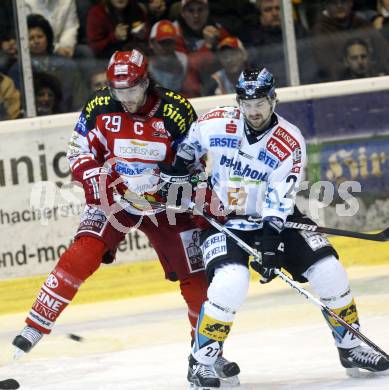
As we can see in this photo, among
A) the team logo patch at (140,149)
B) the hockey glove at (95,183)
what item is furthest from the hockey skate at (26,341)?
the team logo patch at (140,149)

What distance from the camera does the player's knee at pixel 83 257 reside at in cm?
474

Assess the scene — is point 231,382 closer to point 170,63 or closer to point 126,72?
point 126,72

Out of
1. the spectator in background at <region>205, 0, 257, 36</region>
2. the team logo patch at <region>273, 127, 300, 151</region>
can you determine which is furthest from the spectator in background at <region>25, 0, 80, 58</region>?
the team logo patch at <region>273, 127, 300, 151</region>

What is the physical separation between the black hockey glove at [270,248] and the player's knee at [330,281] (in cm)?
15

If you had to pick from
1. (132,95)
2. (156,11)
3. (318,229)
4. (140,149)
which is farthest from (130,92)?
(156,11)

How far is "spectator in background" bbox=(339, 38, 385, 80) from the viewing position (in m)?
7.57

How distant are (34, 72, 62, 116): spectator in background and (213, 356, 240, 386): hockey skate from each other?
2.86 meters

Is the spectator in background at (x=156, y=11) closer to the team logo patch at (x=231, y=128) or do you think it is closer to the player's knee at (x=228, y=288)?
the team logo patch at (x=231, y=128)

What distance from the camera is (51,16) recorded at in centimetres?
711

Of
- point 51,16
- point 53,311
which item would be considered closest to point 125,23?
point 51,16

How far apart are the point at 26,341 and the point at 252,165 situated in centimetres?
120

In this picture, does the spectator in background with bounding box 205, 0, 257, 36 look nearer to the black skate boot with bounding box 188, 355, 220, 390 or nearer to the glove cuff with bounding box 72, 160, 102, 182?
the glove cuff with bounding box 72, 160, 102, 182

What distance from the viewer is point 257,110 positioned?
451cm

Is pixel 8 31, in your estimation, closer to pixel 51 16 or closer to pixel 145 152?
pixel 51 16
